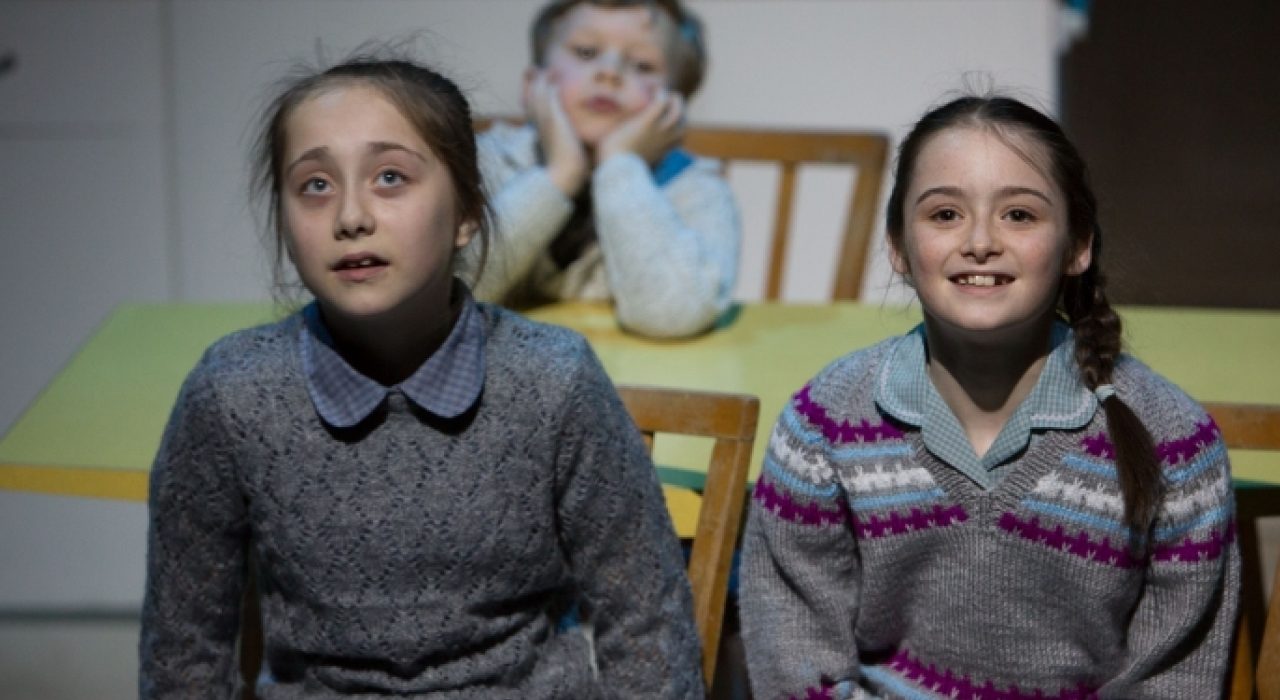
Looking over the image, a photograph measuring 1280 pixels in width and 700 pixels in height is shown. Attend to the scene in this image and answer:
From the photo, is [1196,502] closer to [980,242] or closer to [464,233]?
[980,242]

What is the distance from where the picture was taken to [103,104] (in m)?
2.64

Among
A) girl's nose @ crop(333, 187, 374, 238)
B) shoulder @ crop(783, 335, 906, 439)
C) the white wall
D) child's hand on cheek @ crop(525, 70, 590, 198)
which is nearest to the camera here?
girl's nose @ crop(333, 187, 374, 238)

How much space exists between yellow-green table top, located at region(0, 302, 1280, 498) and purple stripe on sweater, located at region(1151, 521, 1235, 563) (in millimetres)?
193

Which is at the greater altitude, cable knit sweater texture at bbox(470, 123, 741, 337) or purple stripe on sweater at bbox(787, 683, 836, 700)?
cable knit sweater texture at bbox(470, 123, 741, 337)

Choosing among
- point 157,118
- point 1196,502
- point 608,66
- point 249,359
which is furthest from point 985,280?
point 157,118

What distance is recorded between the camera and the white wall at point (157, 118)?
2.51 metres

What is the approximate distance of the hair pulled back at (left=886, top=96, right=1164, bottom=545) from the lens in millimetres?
1210

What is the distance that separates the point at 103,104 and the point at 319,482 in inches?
63.9

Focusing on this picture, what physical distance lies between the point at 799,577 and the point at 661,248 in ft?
2.19

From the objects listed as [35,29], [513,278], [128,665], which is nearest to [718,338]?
[513,278]

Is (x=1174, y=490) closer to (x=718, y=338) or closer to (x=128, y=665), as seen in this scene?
(x=718, y=338)

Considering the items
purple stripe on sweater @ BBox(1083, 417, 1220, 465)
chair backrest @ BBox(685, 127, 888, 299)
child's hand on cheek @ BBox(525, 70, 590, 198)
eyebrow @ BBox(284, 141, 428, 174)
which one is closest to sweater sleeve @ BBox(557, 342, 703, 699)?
eyebrow @ BBox(284, 141, 428, 174)

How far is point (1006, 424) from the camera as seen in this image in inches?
49.0

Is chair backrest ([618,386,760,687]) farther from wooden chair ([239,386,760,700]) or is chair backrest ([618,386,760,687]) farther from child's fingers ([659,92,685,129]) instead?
child's fingers ([659,92,685,129])
